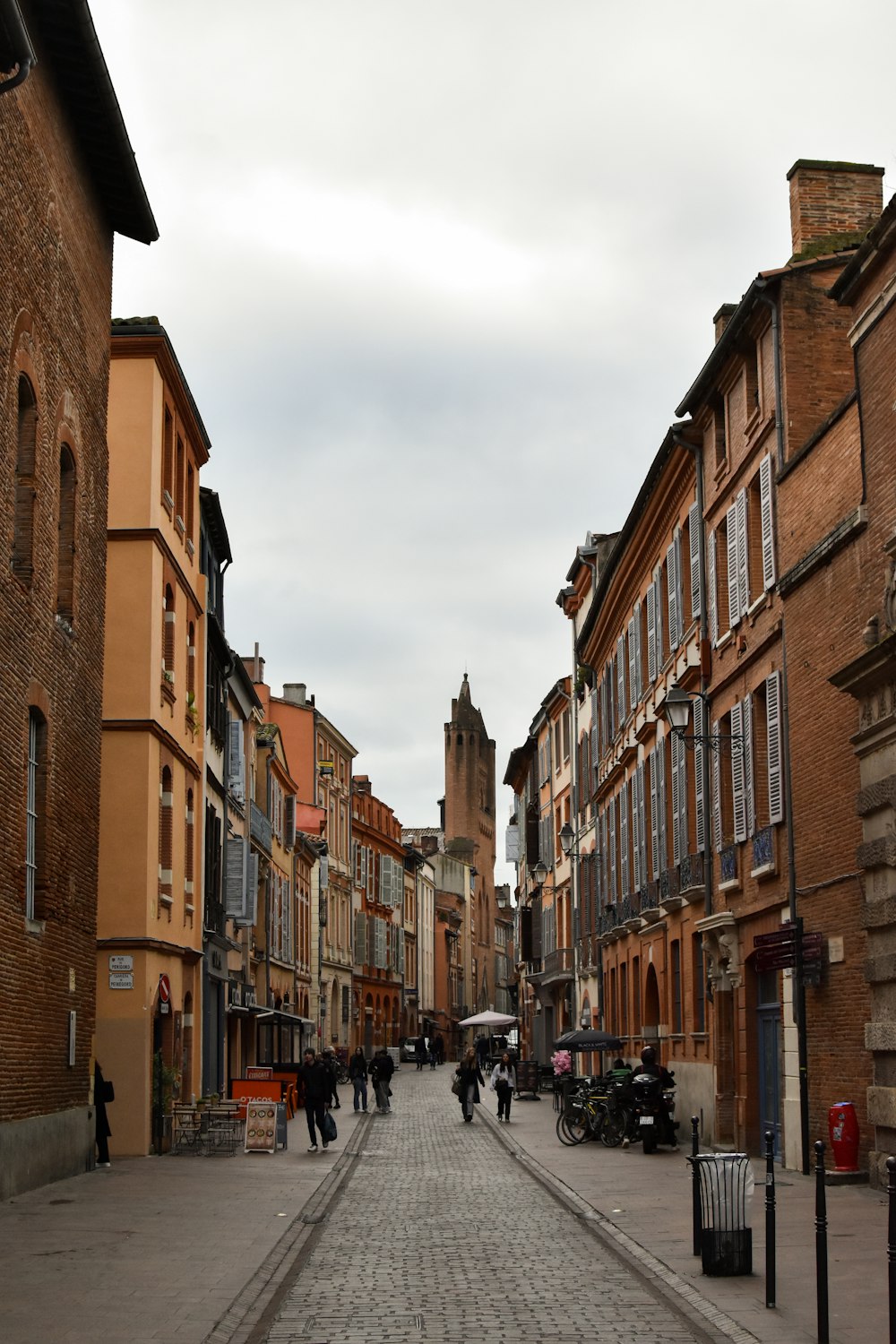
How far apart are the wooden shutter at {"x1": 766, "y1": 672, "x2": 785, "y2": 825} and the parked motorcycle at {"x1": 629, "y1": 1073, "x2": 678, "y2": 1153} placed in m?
5.91

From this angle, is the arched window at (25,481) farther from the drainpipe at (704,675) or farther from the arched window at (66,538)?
the drainpipe at (704,675)

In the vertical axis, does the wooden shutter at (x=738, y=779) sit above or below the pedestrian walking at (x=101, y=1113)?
above

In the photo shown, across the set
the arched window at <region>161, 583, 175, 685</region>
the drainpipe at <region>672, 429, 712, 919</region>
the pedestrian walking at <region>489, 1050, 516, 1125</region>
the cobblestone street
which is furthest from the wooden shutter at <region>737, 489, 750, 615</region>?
the pedestrian walking at <region>489, 1050, 516, 1125</region>

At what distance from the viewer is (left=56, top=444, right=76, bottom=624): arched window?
21.7 m

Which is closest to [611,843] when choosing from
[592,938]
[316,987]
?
[592,938]

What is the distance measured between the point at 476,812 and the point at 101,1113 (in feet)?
371

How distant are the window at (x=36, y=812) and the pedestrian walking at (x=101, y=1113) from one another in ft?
16.0

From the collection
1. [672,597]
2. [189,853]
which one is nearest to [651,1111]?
[672,597]

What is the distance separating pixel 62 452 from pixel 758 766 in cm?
992

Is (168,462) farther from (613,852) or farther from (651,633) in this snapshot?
(613,852)

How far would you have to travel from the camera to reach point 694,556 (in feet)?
94.1

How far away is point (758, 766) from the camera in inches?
938

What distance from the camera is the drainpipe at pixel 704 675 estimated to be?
26.9m

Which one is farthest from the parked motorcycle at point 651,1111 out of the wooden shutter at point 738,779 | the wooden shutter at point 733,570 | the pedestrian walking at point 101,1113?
the pedestrian walking at point 101,1113
